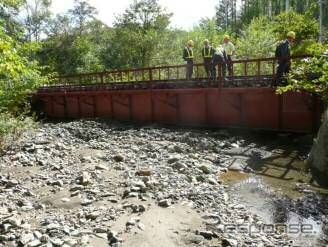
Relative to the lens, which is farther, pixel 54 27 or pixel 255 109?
pixel 54 27

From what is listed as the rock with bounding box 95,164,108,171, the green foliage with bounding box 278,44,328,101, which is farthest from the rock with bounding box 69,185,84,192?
the green foliage with bounding box 278,44,328,101

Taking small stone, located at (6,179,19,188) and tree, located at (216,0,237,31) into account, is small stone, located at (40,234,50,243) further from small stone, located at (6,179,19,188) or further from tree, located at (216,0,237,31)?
tree, located at (216,0,237,31)

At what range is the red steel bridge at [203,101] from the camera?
1527 cm

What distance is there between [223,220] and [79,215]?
2.83m

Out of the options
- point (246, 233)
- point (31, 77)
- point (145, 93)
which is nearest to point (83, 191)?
point (246, 233)

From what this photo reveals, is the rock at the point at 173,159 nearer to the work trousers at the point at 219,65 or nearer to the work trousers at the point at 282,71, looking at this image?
the work trousers at the point at 282,71

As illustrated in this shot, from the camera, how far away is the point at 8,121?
594 inches

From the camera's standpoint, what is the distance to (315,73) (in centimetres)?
1185

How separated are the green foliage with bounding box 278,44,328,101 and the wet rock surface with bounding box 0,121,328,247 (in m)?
2.78

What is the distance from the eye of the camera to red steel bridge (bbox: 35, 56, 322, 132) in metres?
15.3

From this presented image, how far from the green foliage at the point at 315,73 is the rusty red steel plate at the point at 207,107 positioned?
2334 millimetres

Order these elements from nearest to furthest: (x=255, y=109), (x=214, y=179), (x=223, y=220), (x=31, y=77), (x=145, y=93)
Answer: (x=223, y=220) < (x=214, y=179) < (x=255, y=109) < (x=31, y=77) < (x=145, y=93)

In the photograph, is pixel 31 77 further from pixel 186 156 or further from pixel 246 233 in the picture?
pixel 246 233

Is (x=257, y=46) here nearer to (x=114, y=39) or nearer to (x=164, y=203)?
(x=114, y=39)
